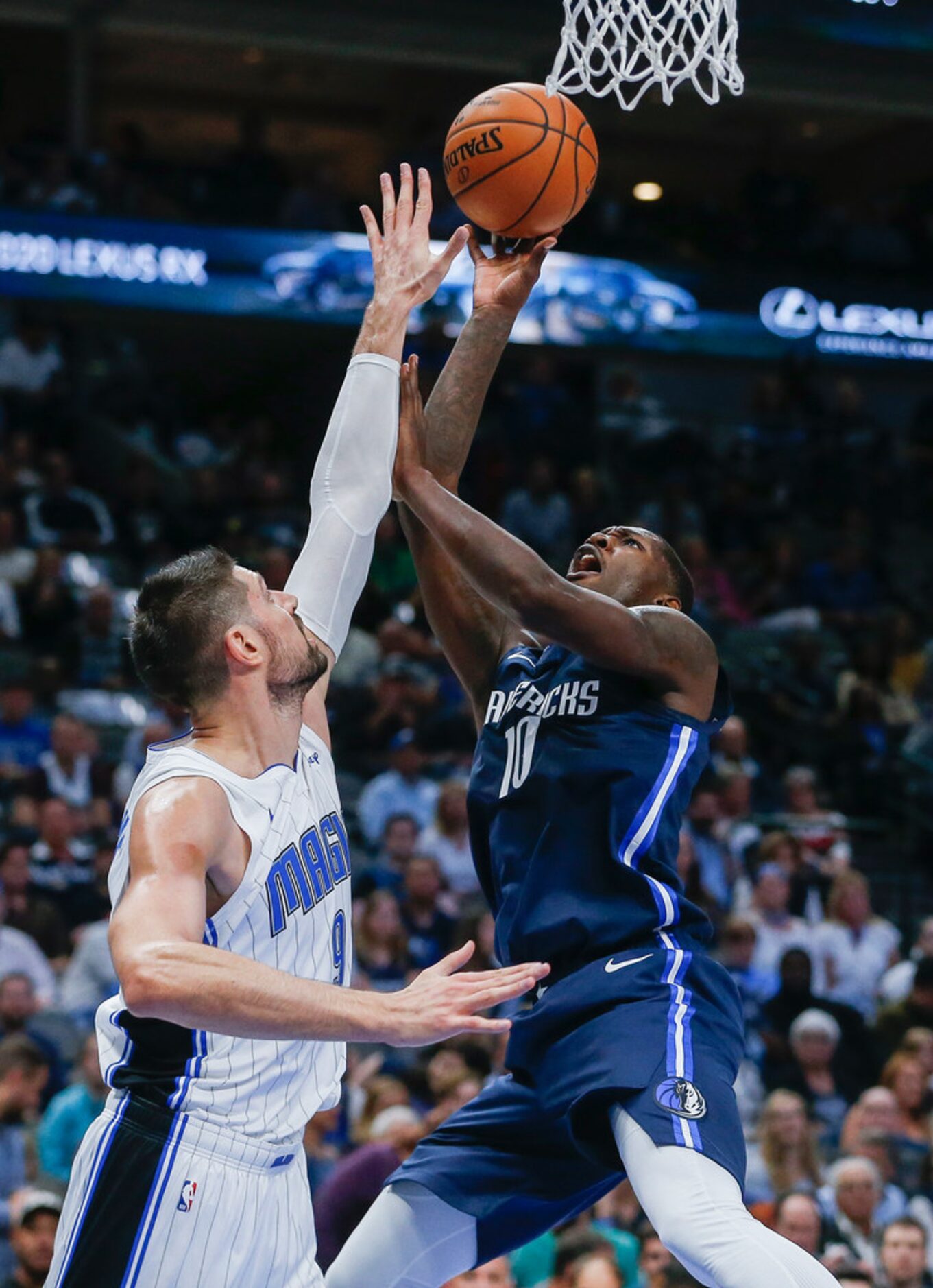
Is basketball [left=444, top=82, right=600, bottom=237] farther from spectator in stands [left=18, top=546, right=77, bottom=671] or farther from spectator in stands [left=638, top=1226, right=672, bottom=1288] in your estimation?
spectator in stands [left=18, top=546, right=77, bottom=671]

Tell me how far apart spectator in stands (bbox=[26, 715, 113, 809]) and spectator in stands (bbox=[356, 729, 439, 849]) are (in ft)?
4.99

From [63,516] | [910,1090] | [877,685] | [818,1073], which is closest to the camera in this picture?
[910,1090]

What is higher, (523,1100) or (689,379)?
(689,379)

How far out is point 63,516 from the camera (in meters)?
13.0

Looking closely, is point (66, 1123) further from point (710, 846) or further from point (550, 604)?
point (710, 846)

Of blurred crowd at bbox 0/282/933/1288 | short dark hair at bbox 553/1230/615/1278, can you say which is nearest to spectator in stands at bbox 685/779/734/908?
blurred crowd at bbox 0/282/933/1288

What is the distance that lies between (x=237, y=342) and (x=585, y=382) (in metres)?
4.01

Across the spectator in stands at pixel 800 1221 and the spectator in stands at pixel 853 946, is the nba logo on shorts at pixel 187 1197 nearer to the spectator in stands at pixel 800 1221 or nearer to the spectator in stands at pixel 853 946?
the spectator in stands at pixel 800 1221

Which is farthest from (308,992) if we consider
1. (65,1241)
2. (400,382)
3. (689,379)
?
(689,379)

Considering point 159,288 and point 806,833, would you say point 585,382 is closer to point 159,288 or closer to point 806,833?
point 159,288

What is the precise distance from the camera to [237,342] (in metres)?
19.2

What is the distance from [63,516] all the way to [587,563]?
924 cm

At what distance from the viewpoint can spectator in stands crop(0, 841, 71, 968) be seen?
8.25 metres

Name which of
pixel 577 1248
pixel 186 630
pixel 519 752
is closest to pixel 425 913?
pixel 577 1248
